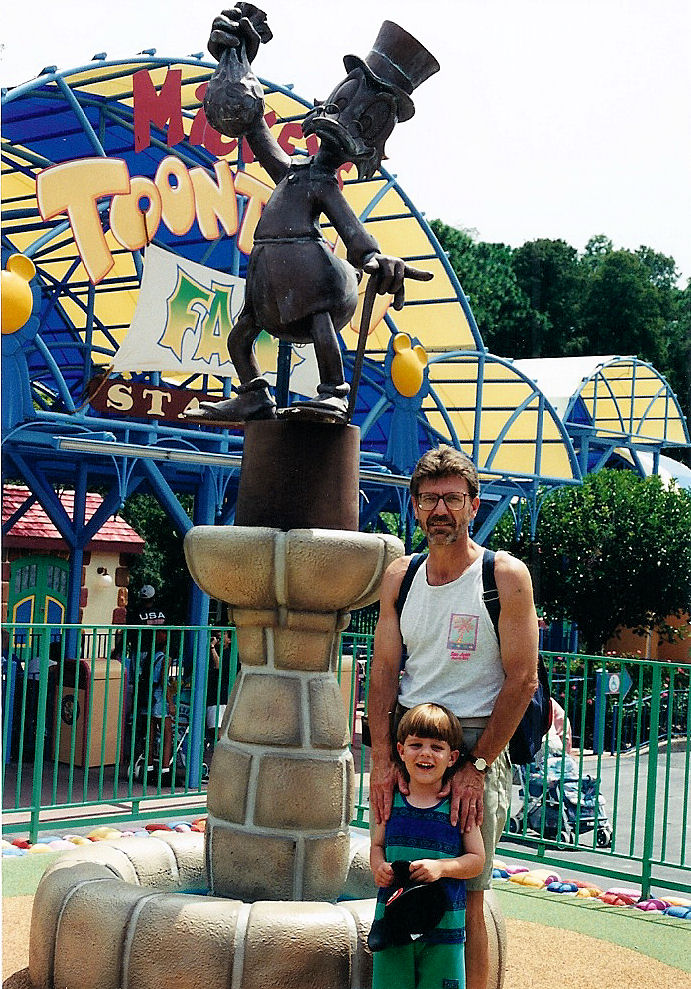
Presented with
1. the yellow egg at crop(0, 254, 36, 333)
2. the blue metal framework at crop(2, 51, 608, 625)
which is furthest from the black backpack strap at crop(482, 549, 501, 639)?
the blue metal framework at crop(2, 51, 608, 625)

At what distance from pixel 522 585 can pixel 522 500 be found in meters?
13.7

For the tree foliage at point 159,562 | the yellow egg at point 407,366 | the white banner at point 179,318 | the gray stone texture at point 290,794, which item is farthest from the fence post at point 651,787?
the tree foliage at point 159,562

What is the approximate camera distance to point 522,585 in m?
3.26

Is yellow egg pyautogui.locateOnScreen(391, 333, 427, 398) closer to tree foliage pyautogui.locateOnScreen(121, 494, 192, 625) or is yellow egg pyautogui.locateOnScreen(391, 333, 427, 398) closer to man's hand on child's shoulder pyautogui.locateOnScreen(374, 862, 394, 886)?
man's hand on child's shoulder pyautogui.locateOnScreen(374, 862, 394, 886)

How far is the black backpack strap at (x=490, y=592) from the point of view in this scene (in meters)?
3.25

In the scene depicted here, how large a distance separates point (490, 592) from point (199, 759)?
608 centimetres

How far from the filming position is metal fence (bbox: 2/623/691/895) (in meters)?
6.62

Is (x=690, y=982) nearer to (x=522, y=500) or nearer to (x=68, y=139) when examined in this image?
(x=68, y=139)

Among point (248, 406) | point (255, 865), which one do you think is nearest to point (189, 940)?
point (255, 865)

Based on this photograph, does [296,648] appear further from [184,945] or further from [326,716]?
[184,945]

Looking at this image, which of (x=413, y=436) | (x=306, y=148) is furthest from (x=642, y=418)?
(x=306, y=148)

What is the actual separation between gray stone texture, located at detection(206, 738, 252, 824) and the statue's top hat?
2.42 m

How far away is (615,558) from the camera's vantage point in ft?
58.9

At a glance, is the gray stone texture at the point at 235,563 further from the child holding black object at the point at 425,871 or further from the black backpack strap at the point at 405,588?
the child holding black object at the point at 425,871
